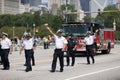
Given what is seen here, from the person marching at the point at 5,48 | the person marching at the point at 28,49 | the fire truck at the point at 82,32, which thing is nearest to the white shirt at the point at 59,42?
the person marching at the point at 28,49

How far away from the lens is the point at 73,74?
18609 millimetres

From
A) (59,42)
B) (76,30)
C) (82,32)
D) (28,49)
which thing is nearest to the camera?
(59,42)

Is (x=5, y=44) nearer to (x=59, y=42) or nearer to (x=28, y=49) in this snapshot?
(x=28, y=49)

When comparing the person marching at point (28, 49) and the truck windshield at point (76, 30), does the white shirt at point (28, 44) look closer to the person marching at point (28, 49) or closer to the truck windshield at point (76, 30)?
the person marching at point (28, 49)

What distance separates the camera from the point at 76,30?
1299 inches

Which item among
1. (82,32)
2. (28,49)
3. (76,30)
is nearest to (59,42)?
(28,49)

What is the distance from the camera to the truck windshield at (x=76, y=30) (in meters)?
32.8

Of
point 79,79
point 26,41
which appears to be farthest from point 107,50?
point 79,79

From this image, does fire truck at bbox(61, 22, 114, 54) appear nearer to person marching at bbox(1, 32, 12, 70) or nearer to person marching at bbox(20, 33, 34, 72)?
person marching at bbox(1, 32, 12, 70)

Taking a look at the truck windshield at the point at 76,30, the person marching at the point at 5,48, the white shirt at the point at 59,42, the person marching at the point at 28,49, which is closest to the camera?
the white shirt at the point at 59,42

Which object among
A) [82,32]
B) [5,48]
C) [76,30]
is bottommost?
[5,48]

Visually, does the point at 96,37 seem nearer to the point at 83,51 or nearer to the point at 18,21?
the point at 83,51

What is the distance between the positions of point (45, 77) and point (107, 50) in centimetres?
2179

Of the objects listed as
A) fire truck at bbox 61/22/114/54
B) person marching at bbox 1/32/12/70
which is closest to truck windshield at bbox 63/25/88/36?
fire truck at bbox 61/22/114/54
